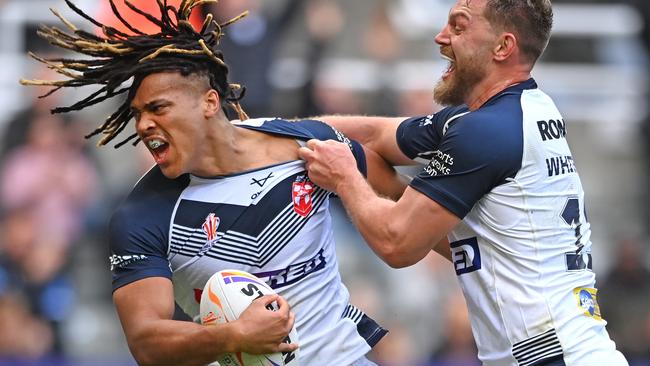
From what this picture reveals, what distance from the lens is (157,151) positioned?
229 inches

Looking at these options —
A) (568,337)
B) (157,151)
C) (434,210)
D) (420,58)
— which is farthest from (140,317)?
(420,58)

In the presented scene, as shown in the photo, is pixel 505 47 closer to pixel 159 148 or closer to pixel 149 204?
pixel 159 148

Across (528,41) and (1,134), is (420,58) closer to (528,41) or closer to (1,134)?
(1,134)

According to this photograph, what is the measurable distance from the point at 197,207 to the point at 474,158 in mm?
1262

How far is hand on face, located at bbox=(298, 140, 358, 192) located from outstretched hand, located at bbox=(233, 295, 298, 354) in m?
0.71

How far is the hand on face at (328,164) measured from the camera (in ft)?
19.4

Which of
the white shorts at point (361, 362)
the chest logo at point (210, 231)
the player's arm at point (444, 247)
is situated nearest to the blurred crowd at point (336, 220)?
the player's arm at point (444, 247)

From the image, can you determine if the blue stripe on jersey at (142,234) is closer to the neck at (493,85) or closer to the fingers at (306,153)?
the fingers at (306,153)

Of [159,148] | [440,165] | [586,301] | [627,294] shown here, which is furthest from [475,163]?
[627,294]

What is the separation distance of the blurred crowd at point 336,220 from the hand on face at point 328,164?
4.47m

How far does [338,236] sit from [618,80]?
3562mm

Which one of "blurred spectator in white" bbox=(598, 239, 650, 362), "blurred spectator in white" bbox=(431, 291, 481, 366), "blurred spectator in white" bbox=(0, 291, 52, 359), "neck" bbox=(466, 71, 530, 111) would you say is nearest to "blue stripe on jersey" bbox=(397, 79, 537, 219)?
"neck" bbox=(466, 71, 530, 111)

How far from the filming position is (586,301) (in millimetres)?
5766

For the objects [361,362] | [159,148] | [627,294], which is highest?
[159,148]
